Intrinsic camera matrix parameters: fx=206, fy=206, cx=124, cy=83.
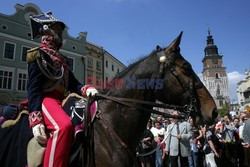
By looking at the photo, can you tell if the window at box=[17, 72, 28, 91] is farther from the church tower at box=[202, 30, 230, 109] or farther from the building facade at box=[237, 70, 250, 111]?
the church tower at box=[202, 30, 230, 109]

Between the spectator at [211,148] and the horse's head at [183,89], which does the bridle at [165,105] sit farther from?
the spectator at [211,148]

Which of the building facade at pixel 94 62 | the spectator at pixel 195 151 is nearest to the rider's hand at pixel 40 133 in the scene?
the spectator at pixel 195 151

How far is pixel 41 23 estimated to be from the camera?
288 cm

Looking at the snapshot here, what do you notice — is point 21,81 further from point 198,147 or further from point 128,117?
point 128,117

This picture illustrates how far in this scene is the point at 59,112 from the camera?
249 centimetres

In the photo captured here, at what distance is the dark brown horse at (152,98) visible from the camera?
267cm

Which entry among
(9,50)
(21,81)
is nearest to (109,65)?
(21,81)

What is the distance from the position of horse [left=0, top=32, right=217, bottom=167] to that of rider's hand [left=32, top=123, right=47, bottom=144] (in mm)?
600

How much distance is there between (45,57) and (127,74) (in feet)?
3.80

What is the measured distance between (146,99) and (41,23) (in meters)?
1.81

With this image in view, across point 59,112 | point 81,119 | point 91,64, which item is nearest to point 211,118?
point 81,119

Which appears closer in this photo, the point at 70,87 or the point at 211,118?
the point at 211,118

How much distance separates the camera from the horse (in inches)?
106

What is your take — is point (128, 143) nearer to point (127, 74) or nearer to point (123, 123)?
point (123, 123)
